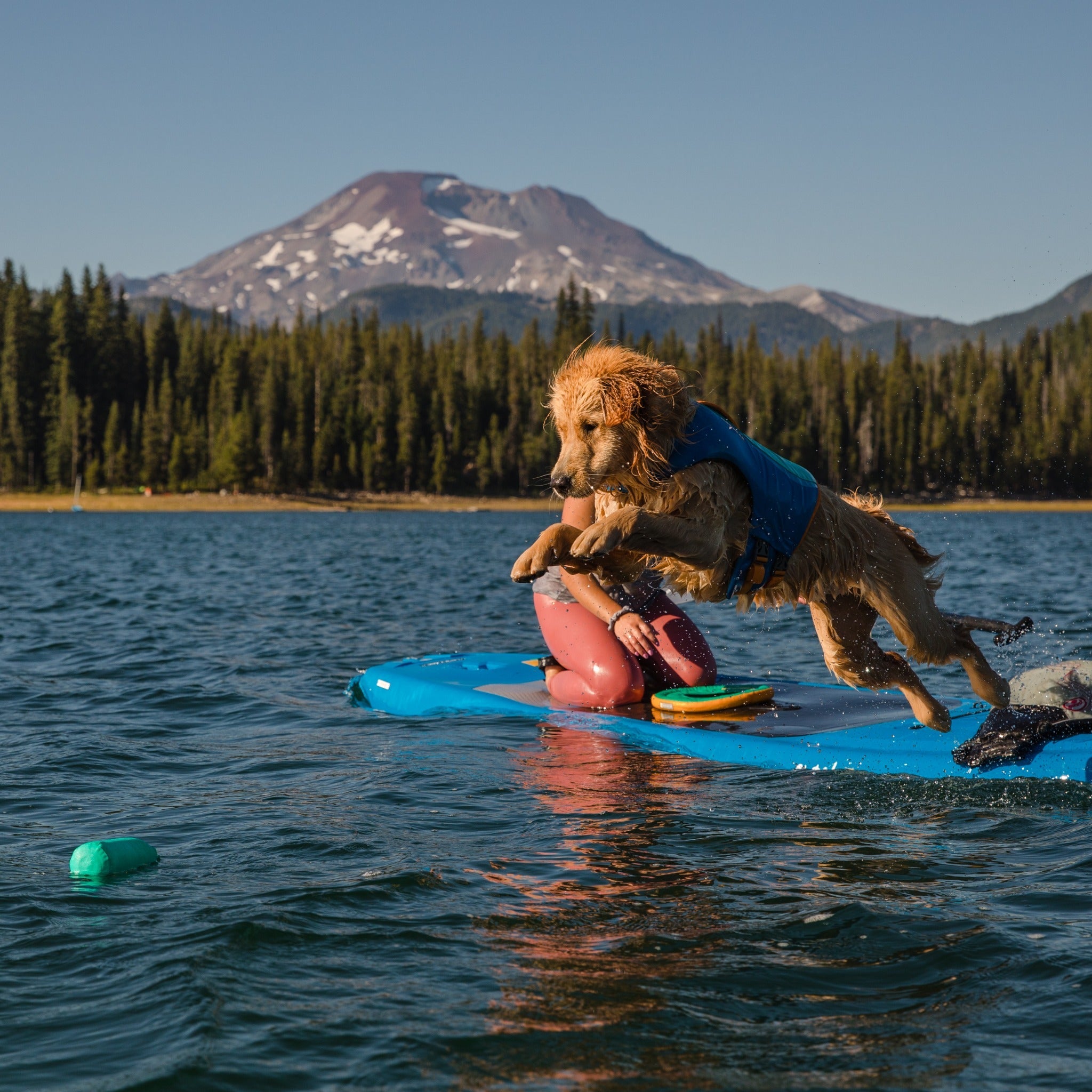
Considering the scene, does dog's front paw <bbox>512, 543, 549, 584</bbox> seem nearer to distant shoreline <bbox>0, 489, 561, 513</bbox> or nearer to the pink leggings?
the pink leggings

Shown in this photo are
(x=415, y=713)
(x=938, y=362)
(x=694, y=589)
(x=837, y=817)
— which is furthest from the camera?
(x=938, y=362)

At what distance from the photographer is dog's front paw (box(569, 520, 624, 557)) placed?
232 inches

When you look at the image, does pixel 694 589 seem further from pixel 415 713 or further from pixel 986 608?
pixel 986 608

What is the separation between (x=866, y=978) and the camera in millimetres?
5445

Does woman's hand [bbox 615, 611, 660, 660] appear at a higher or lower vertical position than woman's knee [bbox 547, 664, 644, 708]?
higher

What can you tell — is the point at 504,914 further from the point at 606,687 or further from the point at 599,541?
the point at 606,687

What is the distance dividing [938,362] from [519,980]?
425 ft

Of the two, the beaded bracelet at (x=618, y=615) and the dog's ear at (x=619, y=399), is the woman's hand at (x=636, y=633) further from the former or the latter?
the dog's ear at (x=619, y=399)

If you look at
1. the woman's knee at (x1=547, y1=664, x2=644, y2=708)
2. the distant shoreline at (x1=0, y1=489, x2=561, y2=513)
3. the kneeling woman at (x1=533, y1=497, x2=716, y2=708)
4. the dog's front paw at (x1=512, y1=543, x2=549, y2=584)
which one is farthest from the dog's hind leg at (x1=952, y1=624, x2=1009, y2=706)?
the distant shoreline at (x1=0, y1=489, x2=561, y2=513)

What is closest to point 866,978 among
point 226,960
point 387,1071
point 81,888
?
point 387,1071

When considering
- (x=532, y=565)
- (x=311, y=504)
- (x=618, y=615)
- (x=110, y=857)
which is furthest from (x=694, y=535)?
(x=311, y=504)

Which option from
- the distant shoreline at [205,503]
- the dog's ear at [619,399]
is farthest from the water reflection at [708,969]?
the distant shoreline at [205,503]

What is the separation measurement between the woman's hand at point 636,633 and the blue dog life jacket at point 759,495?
7.84 ft

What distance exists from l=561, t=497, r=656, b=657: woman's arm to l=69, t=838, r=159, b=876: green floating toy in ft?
11.0
